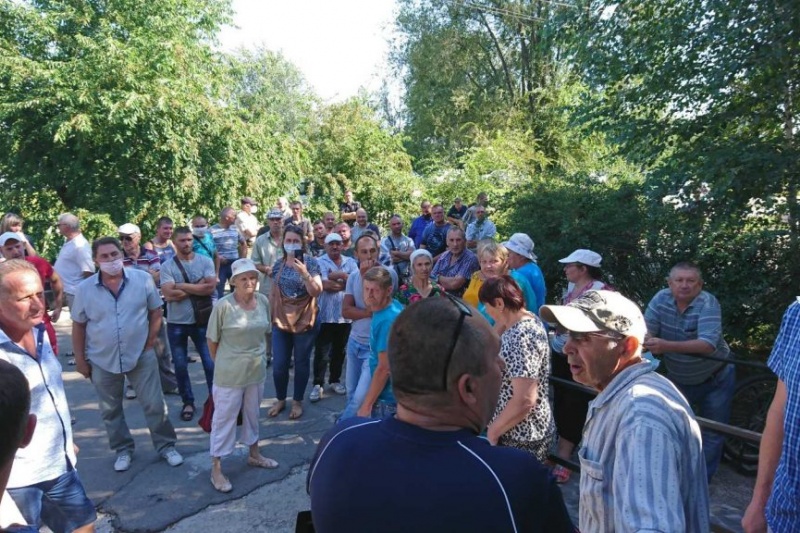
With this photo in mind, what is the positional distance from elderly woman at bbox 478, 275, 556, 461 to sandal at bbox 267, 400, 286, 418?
3128 millimetres

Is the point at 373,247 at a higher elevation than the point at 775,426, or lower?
higher

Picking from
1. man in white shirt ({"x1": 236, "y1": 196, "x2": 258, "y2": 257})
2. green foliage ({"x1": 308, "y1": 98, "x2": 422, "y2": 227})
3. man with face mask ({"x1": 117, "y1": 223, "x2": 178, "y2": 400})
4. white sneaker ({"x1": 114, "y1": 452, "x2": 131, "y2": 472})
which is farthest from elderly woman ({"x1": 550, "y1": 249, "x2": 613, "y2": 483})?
green foliage ({"x1": 308, "y1": 98, "x2": 422, "y2": 227})

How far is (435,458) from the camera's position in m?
1.25

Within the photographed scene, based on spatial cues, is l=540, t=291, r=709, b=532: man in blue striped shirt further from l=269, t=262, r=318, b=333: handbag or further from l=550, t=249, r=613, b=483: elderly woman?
l=269, t=262, r=318, b=333: handbag

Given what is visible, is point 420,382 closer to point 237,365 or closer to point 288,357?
point 237,365

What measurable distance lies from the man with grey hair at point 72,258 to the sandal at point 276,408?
2.97 metres

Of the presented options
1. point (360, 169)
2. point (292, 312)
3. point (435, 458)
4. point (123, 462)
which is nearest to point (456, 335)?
point (435, 458)

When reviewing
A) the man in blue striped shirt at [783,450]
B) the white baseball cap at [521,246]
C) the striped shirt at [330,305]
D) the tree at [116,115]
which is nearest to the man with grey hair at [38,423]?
the striped shirt at [330,305]

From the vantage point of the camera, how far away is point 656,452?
5.22 ft

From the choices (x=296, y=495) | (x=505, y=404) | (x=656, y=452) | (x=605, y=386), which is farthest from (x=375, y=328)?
(x=656, y=452)

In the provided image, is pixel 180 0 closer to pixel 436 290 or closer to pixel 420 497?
pixel 436 290

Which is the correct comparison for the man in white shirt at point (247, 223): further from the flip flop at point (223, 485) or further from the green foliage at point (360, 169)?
the flip flop at point (223, 485)

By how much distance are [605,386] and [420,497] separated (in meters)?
0.99

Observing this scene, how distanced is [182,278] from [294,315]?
1.27 m
